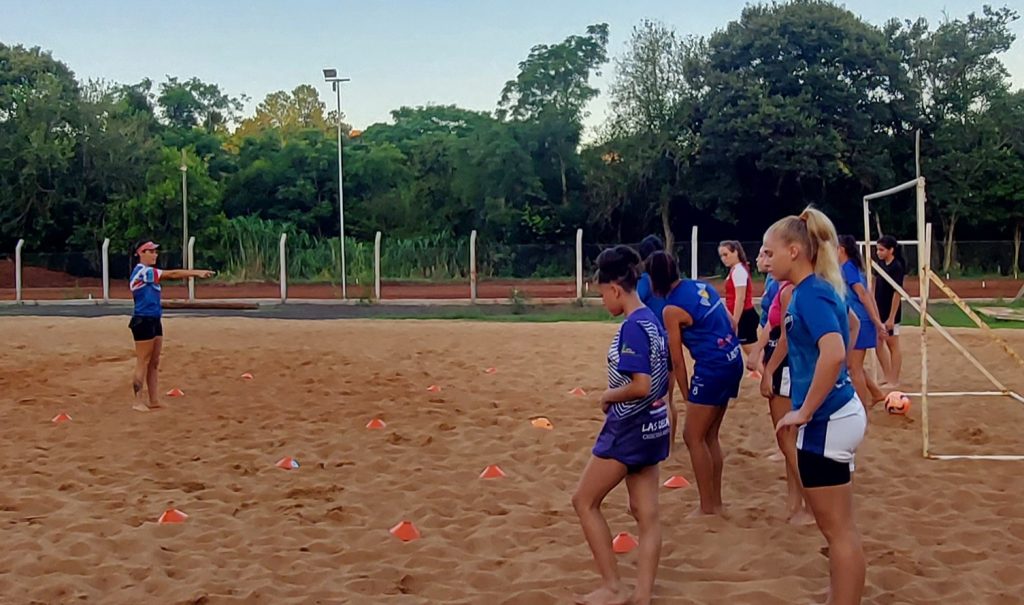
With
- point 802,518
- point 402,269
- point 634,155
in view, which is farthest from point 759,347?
point 634,155

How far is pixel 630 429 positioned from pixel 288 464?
3.72m

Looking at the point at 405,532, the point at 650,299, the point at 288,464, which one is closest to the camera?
the point at 405,532

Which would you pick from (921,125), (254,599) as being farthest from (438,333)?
(921,125)

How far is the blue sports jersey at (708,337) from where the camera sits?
18.0 ft

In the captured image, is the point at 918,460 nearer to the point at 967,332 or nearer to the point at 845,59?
the point at 967,332

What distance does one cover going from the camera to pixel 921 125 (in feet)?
137

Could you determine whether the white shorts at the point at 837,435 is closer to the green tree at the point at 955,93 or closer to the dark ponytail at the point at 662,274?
the dark ponytail at the point at 662,274

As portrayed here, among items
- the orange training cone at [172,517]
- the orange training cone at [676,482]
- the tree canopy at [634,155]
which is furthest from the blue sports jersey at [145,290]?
the tree canopy at [634,155]

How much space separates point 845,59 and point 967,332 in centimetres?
2732

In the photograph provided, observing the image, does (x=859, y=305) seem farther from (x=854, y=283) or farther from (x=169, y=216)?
(x=169, y=216)

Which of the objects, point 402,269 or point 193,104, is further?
point 193,104

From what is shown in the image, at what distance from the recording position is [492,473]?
6.85m

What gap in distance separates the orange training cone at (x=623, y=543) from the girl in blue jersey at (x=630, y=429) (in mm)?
811

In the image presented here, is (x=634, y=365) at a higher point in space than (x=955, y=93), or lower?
lower
